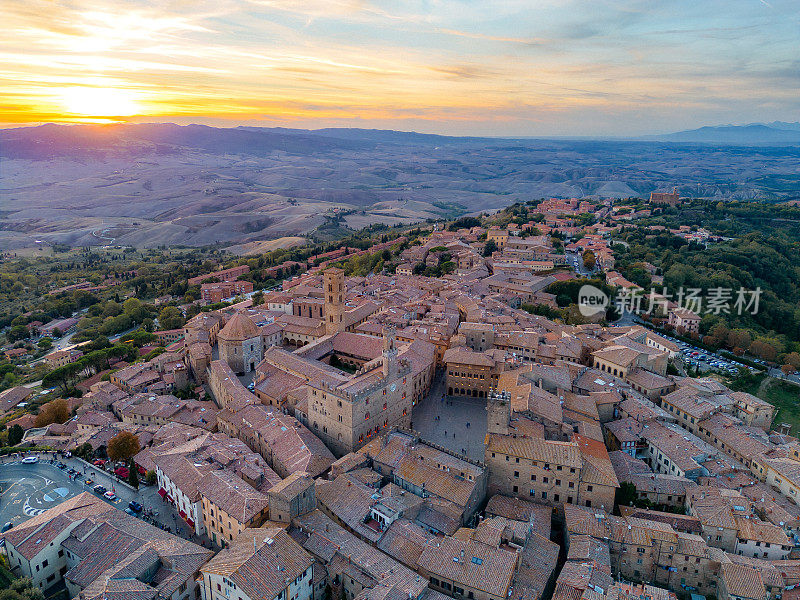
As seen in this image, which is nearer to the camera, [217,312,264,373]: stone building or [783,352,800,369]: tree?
[217,312,264,373]: stone building

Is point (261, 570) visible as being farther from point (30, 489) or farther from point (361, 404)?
point (30, 489)

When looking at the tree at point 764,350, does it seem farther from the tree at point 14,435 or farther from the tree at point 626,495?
the tree at point 14,435

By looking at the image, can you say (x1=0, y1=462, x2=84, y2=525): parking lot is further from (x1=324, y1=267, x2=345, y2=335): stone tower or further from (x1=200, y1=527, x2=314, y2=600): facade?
(x1=324, y1=267, x2=345, y2=335): stone tower

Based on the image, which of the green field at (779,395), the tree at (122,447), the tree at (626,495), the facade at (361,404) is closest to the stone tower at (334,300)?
the facade at (361,404)

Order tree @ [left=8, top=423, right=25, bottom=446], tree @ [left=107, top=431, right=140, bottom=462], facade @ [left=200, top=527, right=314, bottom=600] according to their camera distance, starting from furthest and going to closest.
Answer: tree @ [left=8, top=423, right=25, bottom=446]
tree @ [left=107, top=431, right=140, bottom=462]
facade @ [left=200, top=527, right=314, bottom=600]

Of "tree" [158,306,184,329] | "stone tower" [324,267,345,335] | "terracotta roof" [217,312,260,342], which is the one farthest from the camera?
"tree" [158,306,184,329]

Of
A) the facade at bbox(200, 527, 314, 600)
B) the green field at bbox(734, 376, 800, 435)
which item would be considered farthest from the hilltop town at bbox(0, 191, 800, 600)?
the green field at bbox(734, 376, 800, 435)
